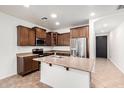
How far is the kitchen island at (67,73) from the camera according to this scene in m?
2.11

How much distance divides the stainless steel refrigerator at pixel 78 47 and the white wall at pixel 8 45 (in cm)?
268

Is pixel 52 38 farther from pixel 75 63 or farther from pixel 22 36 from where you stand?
pixel 75 63

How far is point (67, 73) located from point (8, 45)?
2843 millimetres

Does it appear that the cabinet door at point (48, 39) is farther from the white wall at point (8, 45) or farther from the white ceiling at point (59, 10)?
the white ceiling at point (59, 10)

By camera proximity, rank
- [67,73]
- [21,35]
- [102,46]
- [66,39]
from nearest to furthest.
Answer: [67,73]
[21,35]
[66,39]
[102,46]

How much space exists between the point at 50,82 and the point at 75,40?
93.4 inches

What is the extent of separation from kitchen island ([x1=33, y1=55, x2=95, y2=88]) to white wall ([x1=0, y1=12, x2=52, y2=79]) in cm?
164

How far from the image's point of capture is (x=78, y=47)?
4.26 meters

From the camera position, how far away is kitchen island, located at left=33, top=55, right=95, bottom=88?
6.92 feet

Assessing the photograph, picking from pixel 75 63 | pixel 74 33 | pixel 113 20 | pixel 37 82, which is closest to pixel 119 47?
pixel 113 20

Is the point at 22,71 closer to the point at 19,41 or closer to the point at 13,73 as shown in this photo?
the point at 13,73

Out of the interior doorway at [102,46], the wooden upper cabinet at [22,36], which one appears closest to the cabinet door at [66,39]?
the wooden upper cabinet at [22,36]

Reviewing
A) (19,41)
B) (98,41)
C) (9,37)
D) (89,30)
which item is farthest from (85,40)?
(98,41)

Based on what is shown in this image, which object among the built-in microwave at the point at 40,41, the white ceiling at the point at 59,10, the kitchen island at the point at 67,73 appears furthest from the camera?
the built-in microwave at the point at 40,41
